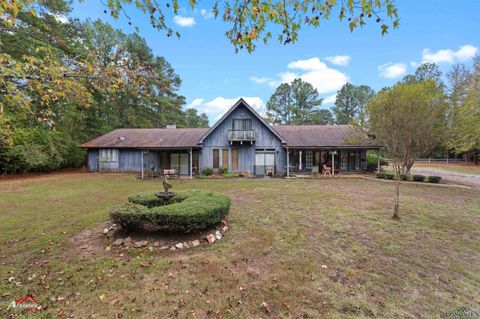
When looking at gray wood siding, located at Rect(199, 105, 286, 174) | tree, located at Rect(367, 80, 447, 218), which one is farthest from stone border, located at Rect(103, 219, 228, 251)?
gray wood siding, located at Rect(199, 105, 286, 174)

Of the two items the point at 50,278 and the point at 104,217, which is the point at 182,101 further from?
the point at 50,278

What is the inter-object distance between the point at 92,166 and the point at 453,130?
91.4 feet

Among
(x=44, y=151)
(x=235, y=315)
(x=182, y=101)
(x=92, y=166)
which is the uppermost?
(x=182, y=101)

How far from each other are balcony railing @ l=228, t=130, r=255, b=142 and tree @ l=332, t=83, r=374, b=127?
37138 millimetres

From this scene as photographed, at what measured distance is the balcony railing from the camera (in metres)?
18.1

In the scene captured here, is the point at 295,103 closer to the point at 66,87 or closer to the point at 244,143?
the point at 244,143

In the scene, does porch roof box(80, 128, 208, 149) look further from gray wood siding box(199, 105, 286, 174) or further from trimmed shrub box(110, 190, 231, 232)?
trimmed shrub box(110, 190, 231, 232)

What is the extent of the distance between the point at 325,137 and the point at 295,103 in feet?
88.5

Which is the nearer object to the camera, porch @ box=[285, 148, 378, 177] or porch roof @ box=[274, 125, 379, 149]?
porch roof @ box=[274, 125, 379, 149]

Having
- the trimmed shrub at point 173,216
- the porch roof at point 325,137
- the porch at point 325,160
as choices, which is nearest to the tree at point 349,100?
the porch roof at point 325,137

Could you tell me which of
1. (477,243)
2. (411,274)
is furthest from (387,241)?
(477,243)

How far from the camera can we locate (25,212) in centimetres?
749

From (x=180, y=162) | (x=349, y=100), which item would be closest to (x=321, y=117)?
(x=349, y=100)

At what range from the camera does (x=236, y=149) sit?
19.0 meters
